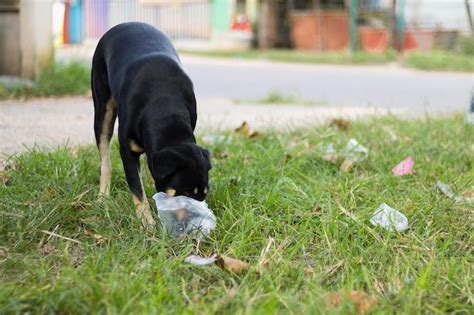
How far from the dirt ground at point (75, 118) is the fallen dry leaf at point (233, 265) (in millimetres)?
1739

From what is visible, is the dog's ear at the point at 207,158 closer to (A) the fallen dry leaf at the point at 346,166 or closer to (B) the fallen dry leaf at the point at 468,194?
(A) the fallen dry leaf at the point at 346,166

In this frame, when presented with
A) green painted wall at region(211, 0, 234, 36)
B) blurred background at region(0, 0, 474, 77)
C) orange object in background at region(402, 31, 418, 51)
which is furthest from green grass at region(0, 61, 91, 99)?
green painted wall at region(211, 0, 234, 36)

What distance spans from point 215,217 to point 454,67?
11.9 metres

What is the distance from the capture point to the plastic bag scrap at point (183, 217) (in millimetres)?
2867

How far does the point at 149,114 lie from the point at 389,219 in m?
1.18

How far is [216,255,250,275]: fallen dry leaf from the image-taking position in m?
2.53

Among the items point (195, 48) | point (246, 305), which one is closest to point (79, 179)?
point (246, 305)

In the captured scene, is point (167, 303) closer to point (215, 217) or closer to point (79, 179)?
point (215, 217)

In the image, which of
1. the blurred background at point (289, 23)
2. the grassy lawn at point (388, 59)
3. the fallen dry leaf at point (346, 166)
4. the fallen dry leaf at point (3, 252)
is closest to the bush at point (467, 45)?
the blurred background at point (289, 23)

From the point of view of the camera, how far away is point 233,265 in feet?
8.34

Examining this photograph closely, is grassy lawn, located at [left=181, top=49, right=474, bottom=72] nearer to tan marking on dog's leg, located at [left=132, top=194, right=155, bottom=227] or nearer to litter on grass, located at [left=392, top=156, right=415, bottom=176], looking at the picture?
litter on grass, located at [left=392, top=156, right=415, bottom=176]

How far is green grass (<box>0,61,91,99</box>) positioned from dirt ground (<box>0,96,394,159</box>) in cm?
14

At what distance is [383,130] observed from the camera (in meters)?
5.04

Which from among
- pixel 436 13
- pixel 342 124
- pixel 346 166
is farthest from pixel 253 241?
pixel 436 13
